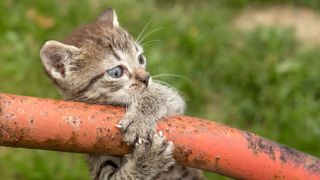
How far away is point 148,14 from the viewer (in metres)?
6.42

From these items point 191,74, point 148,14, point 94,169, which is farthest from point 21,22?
point 94,169

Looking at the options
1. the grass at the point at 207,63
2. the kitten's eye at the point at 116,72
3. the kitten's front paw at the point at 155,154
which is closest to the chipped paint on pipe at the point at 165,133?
the kitten's front paw at the point at 155,154

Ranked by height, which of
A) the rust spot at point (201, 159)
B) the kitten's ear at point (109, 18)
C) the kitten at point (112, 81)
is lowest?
the rust spot at point (201, 159)

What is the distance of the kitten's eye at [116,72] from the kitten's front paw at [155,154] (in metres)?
0.69

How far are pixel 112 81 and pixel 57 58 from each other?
0.32 meters

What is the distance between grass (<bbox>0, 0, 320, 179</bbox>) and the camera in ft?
18.4

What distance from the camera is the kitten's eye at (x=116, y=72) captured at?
11.5 ft

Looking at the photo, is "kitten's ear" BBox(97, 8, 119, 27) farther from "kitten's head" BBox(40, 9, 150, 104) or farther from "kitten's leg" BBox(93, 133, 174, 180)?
"kitten's leg" BBox(93, 133, 174, 180)

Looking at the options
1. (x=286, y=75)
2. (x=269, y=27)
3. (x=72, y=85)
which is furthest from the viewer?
(x=269, y=27)

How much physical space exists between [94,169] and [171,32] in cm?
320

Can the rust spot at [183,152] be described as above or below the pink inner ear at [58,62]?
below

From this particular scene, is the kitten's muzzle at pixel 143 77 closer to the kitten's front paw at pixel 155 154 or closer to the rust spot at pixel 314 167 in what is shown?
the kitten's front paw at pixel 155 154

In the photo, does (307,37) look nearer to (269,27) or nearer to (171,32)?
(269,27)

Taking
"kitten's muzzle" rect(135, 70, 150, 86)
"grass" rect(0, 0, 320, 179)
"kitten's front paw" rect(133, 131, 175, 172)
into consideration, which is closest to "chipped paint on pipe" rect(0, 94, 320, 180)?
"kitten's front paw" rect(133, 131, 175, 172)
